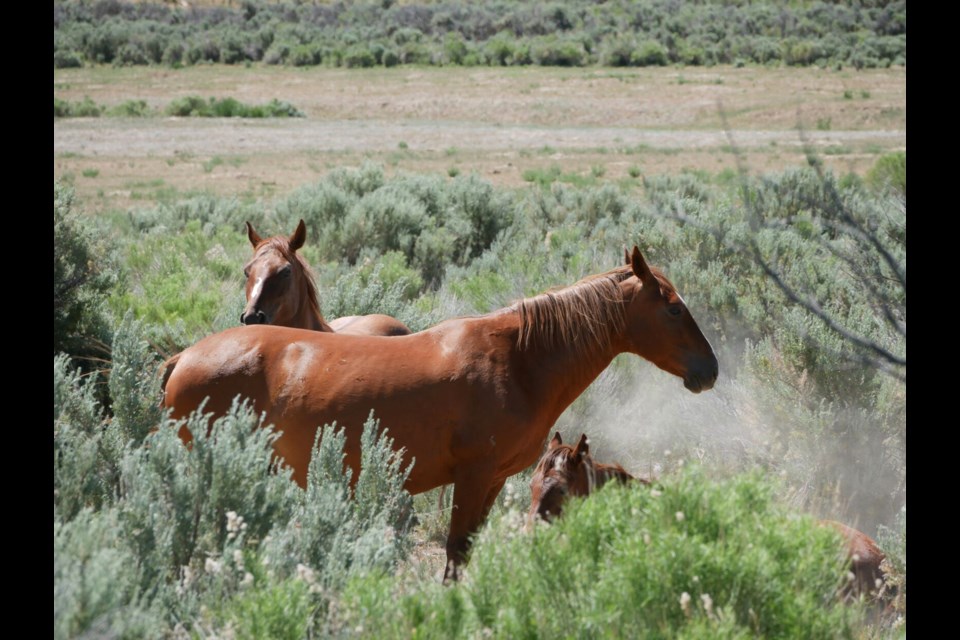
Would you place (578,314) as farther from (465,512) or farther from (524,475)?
(524,475)

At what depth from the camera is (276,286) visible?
720cm

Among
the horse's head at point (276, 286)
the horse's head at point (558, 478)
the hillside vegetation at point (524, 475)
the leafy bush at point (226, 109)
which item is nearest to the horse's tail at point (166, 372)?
the hillside vegetation at point (524, 475)

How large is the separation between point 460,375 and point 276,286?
94.4 inches

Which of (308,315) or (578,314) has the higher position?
(578,314)

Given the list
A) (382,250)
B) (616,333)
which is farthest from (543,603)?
(382,250)

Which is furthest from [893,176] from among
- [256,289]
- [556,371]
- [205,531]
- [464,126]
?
[464,126]

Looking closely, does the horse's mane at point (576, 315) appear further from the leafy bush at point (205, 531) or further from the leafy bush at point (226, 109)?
the leafy bush at point (226, 109)

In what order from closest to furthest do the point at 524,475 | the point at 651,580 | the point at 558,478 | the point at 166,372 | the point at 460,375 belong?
the point at 651,580 → the point at 558,478 → the point at 460,375 → the point at 166,372 → the point at 524,475

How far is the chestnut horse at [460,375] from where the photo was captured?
5.21 meters

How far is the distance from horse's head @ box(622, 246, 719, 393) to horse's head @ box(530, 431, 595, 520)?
758 mm

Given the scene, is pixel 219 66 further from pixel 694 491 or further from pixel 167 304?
pixel 694 491

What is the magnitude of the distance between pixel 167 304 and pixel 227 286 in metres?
1.53

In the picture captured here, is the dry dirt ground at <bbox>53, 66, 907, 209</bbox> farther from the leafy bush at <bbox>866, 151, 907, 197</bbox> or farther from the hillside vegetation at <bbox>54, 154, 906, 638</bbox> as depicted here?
the hillside vegetation at <bbox>54, 154, 906, 638</bbox>

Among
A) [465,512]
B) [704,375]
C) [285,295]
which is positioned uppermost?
[285,295]
